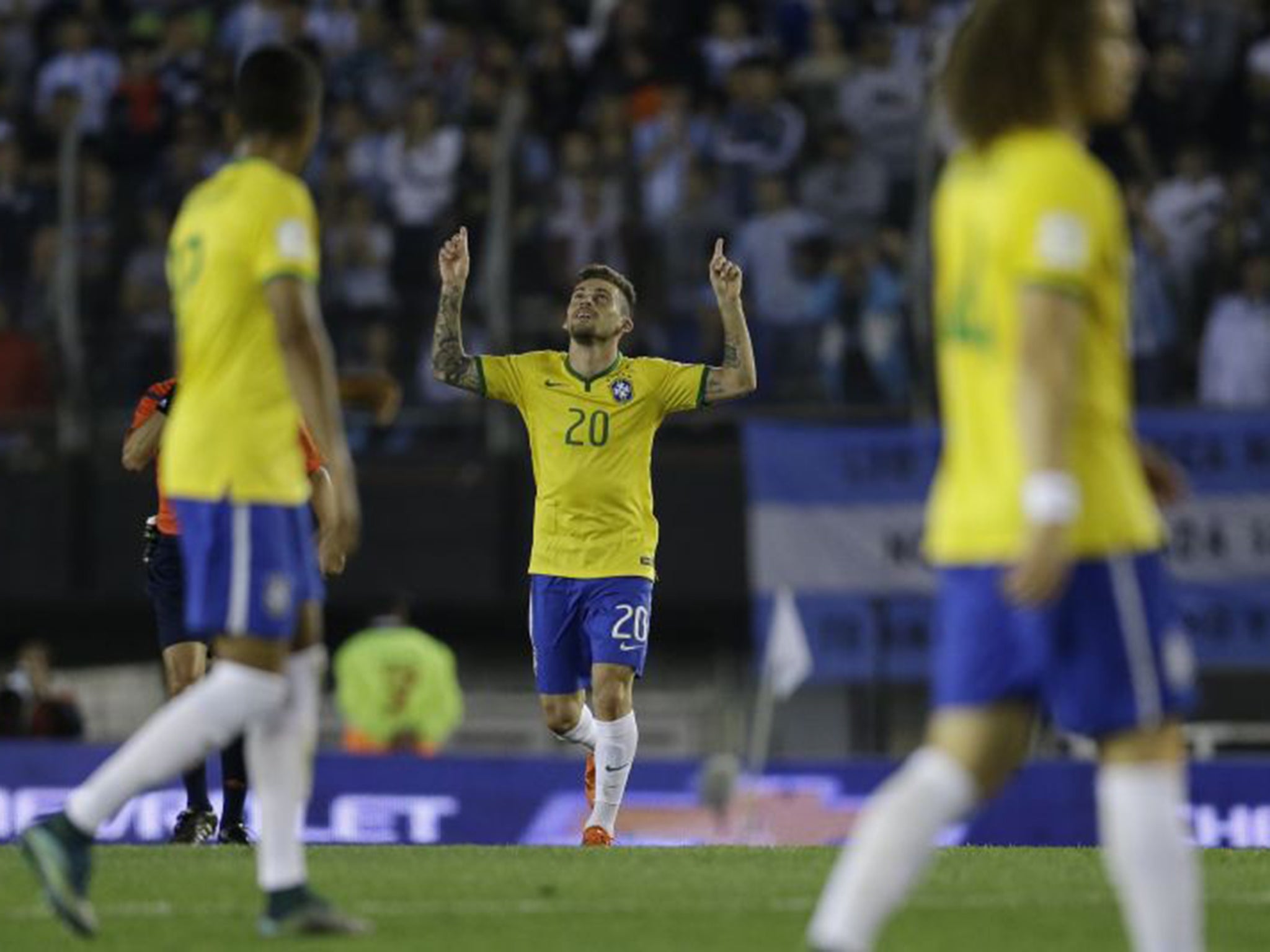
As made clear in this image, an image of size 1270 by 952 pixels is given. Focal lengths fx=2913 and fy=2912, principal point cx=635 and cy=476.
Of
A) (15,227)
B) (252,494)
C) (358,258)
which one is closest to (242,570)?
(252,494)

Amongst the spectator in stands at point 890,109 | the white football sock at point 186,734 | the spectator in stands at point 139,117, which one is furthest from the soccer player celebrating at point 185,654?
the spectator in stands at point 139,117

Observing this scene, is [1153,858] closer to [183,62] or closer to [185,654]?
[185,654]

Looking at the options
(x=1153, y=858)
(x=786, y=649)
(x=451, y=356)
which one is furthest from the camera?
(x=786, y=649)

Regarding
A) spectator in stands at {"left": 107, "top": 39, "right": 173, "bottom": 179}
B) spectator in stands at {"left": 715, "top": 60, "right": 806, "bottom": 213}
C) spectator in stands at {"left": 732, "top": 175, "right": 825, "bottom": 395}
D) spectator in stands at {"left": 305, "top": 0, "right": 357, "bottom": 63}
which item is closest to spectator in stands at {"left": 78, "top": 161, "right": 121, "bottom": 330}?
spectator in stands at {"left": 107, "top": 39, "right": 173, "bottom": 179}

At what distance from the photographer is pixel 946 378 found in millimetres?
6383

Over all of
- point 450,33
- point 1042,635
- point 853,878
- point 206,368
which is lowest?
point 853,878

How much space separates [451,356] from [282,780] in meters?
4.85

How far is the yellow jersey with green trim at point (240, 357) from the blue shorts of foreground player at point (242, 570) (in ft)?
0.14

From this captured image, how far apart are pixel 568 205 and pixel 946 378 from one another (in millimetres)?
13889

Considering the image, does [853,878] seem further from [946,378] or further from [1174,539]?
[1174,539]

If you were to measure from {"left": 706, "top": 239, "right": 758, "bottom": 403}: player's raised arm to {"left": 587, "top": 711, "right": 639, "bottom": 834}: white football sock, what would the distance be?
1441 mm

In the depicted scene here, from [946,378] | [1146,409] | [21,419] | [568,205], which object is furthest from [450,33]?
[946,378]

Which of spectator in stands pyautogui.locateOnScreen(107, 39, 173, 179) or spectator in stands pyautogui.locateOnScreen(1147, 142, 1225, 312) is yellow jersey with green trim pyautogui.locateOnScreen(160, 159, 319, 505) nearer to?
spectator in stands pyautogui.locateOnScreen(1147, 142, 1225, 312)

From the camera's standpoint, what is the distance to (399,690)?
19656mm
